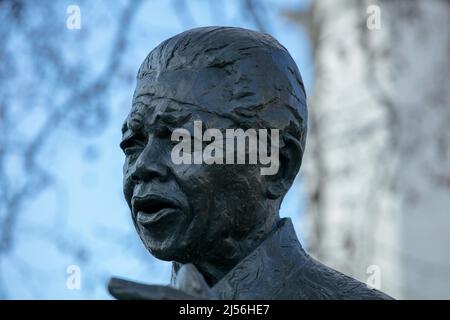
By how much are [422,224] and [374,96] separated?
7.94 feet

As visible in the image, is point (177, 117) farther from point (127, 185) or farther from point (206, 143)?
point (127, 185)

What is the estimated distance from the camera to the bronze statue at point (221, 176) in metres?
4.92

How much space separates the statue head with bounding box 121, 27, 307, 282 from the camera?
4.92 meters

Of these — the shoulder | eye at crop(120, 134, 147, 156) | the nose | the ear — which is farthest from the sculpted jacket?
eye at crop(120, 134, 147, 156)

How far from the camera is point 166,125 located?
497 cm

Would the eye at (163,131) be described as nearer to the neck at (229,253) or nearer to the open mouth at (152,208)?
the open mouth at (152,208)

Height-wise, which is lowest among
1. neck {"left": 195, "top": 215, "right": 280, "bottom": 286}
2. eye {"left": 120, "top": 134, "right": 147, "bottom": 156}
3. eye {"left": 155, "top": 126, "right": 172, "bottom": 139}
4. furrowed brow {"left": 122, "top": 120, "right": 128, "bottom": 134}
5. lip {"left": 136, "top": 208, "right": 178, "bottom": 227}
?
neck {"left": 195, "top": 215, "right": 280, "bottom": 286}

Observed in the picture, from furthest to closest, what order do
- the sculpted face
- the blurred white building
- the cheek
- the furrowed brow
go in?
the blurred white building, the furrowed brow, the cheek, the sculpted face

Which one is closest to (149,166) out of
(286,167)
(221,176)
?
(221,176)

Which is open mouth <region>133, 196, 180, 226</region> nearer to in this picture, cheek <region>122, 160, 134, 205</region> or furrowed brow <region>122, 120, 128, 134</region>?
cheek <region>122, 160, 134, 205</region>

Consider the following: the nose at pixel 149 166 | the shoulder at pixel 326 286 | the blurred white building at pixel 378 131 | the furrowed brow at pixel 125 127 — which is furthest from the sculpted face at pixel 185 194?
Answer: the blurred white building at pixel 378 131

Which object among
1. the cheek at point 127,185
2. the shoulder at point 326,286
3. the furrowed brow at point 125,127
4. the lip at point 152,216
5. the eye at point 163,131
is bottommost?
the shoulder at point 326,286
